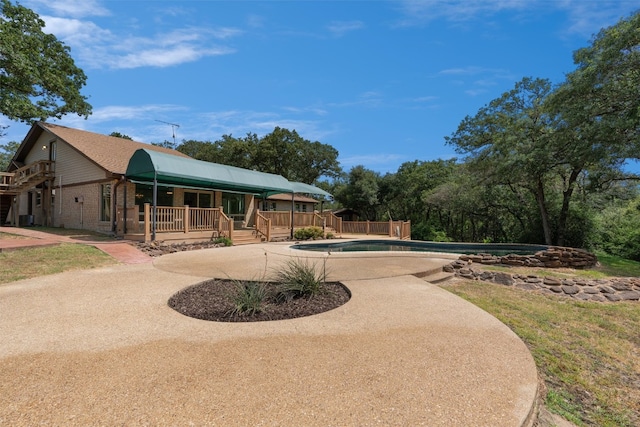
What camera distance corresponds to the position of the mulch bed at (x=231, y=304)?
4.64m

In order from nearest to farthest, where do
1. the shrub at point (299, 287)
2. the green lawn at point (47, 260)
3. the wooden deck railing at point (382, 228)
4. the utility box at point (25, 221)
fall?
the shrub at point (299, 287), the green lawn at point (47, 260), the utility box at point (25, 221), the wooden deck railing at point (382, 228)

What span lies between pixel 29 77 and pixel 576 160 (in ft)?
80.8

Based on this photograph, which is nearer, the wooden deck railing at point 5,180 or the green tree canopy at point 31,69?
the green tree canopy at point 31,69

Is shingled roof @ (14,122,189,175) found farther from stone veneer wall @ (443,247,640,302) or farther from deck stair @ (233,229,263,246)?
stone veneer wall @ (443,247,640,302)

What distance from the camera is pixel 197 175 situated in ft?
47.2

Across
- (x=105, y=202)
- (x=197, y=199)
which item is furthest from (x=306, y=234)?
(x=105, y=202)

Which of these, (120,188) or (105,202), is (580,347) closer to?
(120,188)

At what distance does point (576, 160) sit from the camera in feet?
41.9

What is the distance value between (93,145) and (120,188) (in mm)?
4489

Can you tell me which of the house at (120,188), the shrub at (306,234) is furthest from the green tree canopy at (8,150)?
the shrub at (306,234)

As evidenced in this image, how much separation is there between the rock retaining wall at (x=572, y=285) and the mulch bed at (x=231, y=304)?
4.32m

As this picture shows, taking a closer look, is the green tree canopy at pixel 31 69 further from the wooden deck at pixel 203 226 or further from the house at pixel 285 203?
the house at pixel 285 203

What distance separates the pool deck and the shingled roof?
1163 cm

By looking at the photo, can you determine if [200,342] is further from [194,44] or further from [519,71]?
[519,71]
